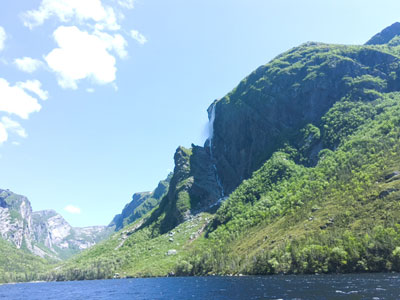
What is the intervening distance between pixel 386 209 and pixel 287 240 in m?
51.2

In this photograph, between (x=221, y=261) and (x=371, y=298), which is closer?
(x=371, y=298)

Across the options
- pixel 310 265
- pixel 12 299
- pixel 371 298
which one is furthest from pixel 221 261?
pixel 371 298

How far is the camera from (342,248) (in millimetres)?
132625

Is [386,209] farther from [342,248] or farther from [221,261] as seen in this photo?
[221,261]

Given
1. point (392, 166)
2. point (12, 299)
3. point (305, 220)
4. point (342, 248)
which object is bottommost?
point (12, 299)

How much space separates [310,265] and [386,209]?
162 feet

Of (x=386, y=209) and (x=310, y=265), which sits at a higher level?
(x=386, y=209)

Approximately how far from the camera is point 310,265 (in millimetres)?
138750

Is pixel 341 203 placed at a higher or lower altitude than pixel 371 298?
higher

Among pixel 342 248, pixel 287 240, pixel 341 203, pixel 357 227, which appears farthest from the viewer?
pixel 341 203

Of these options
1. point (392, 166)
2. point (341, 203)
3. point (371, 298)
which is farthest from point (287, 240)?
point (371, 298)

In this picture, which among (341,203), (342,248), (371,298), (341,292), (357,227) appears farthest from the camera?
(341,203)

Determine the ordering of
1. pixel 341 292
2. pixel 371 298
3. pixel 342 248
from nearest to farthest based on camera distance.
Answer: pixel 371 298 → pixel 341 292 → pixel 342 248

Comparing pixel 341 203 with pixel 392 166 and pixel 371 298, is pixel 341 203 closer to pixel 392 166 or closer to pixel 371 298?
pixel 392 166
